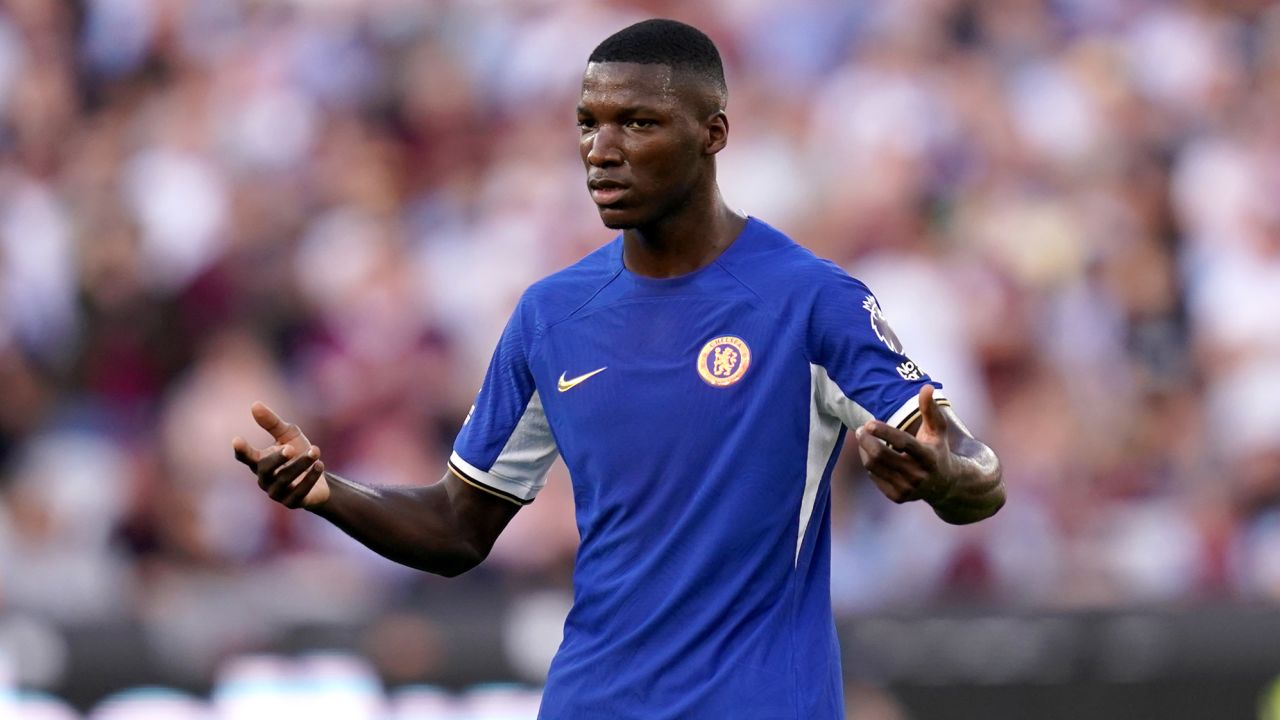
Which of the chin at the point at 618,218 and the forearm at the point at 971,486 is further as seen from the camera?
the chin at the point at 618,218

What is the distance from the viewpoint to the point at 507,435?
15.6ft

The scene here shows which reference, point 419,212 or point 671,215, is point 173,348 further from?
point 671,215

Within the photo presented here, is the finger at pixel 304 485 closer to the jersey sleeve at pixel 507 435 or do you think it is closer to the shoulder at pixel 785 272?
the jersey sleeve at pixel 507 435

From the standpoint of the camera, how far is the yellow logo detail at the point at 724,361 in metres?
4.33

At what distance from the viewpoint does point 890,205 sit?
10.3m

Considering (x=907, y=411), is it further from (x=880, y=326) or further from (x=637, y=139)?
A: (x=637, y=139)

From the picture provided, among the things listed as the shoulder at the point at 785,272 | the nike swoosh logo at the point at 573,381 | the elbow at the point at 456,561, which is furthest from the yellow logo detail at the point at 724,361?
the elbow at the point at 456,561

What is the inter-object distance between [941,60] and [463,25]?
2706 mm

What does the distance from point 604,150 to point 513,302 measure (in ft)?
18.2

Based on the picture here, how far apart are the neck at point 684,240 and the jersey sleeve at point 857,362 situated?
0.98 ft

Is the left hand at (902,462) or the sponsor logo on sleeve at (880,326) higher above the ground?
the sponsor logo on sleeve at (880,326)

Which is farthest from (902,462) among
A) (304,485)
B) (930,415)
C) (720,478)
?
(304,485)

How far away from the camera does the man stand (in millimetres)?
4273

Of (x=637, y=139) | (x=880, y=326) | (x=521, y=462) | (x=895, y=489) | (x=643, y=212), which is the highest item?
(x=637, y=139)
